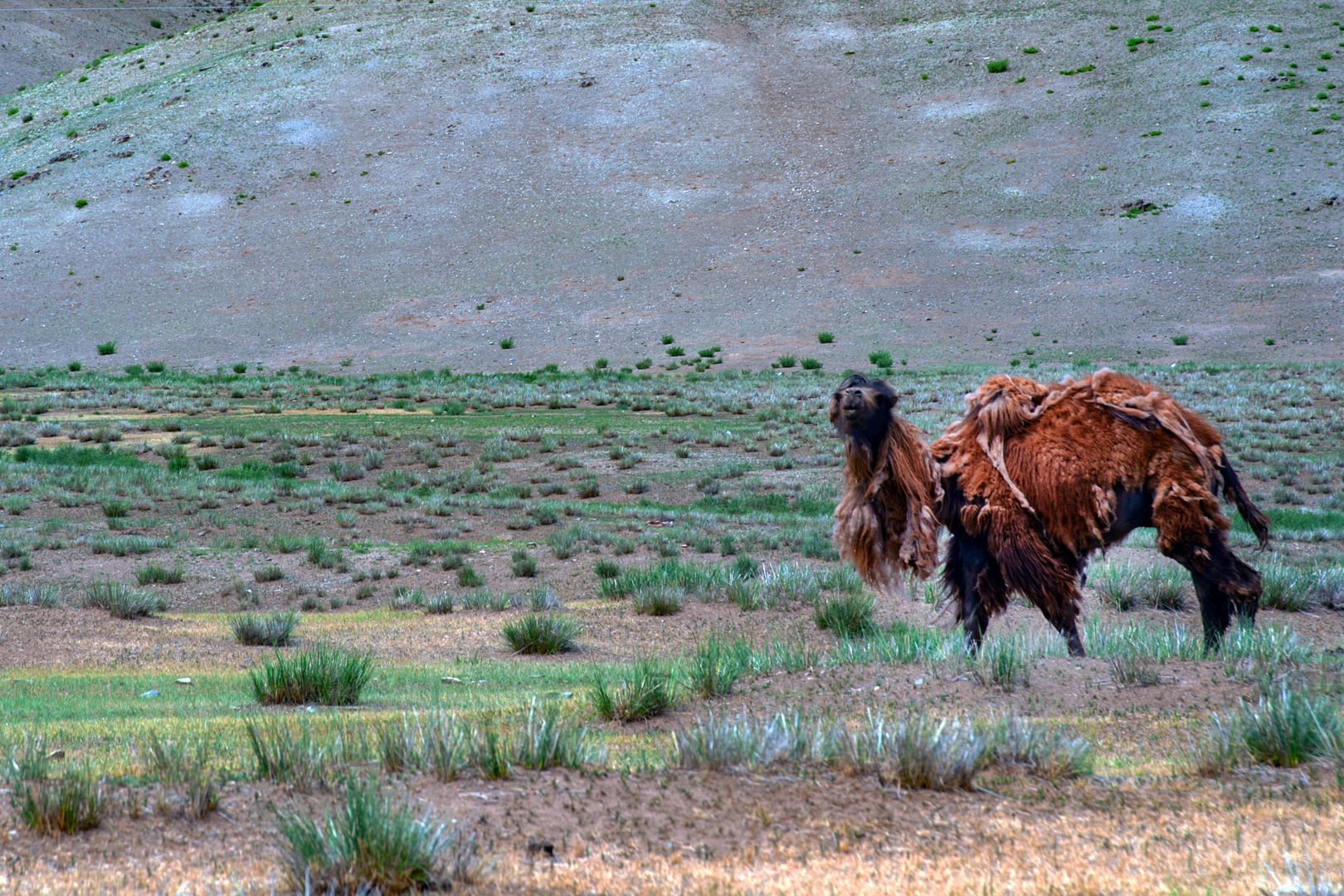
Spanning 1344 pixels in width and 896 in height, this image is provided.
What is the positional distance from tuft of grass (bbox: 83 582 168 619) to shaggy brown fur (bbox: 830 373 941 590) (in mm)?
7594

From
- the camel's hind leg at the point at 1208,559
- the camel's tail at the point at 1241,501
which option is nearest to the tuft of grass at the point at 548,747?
the camel's hind leg at the point at 1208,559

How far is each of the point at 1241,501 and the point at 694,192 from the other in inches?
2129

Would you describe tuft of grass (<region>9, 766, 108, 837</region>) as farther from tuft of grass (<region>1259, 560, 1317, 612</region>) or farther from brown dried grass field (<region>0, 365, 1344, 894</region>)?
tuft of grass (<region>1259, 560, 1317, 612</region>)

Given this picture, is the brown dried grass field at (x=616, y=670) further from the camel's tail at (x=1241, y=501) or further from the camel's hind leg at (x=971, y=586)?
the camel's tail at (x=1241, y=501)

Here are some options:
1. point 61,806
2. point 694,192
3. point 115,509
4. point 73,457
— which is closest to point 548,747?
point 61,806

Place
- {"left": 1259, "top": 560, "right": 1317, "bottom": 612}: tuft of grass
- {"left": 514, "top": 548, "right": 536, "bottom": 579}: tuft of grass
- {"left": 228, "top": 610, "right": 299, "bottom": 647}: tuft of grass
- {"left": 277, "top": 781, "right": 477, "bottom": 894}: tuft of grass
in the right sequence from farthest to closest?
{"left": 514, "top": 548, "right": 536, "bottom": 579}: tuft of grass < {"left": 1259, "top": 560, "right": 1317, "bottom": 612}: tuft of grass < {"left": 228, "top": 610, "right": 299, "bottom": 647}: tuft of grass < {"left": 277, "top": 781, "right": 477, "bottom": 894}: tuft of grass

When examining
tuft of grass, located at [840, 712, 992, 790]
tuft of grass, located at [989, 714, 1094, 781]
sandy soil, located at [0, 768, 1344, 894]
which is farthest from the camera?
tuft of grass, located at [989, 714, 1094, 781]

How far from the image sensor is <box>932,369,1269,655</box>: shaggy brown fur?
7504 millimetres

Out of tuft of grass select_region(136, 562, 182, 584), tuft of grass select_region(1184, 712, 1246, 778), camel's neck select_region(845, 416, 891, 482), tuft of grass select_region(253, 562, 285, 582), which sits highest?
camel's neck select_region(845, 416, 891, 482)

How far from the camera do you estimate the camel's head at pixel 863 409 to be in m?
7.32

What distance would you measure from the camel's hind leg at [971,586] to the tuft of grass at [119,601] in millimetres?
8177

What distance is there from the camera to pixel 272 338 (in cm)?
4981

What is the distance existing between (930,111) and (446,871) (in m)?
65.7

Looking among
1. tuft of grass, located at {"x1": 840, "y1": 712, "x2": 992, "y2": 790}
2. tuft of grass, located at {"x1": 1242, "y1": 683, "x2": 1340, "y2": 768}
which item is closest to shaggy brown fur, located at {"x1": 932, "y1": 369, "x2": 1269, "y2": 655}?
tuft of grass, located at {"x1": 1242, "y1": 683, "x2": 1340, "y2": 768}
